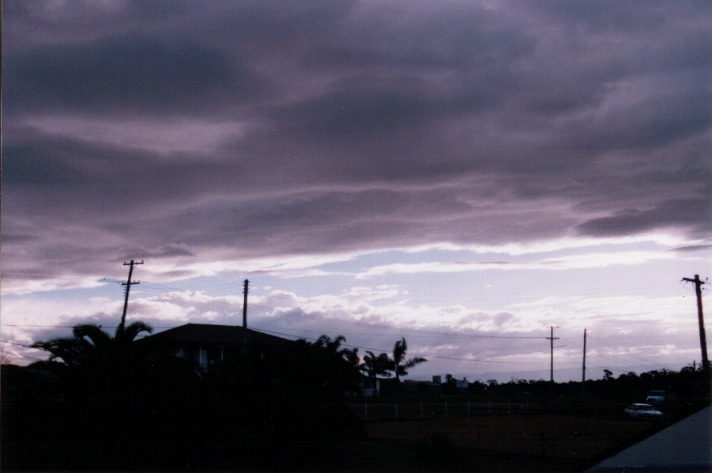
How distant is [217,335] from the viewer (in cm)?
5250

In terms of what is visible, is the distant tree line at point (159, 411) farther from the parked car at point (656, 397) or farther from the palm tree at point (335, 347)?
the parked car at point (656, 397)

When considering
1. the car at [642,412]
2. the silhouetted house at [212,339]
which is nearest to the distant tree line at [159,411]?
the silhouetted house at [212,339]

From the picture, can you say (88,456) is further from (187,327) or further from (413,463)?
(187,327)

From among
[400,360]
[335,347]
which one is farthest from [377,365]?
[335,347]

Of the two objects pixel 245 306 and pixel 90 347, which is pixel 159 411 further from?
pixel 245 306

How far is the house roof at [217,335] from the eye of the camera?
50.6 meters

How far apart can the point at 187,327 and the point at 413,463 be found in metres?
34.0

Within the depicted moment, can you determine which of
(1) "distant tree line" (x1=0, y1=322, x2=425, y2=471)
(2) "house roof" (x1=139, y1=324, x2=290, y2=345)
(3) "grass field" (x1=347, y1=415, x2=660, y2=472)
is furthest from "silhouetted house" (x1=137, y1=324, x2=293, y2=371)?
(1) "distant tree line" (x1=0, y1=322, x2=425, y2=471)

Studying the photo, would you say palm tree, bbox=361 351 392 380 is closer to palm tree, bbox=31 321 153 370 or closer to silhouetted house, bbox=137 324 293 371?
silhouetted house, bbox=137 324 293 371

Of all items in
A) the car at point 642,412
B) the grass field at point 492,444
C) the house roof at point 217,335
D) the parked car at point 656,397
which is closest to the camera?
the grass field at point 492,444

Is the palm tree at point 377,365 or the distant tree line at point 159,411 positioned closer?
the distant tree line at point 159,411

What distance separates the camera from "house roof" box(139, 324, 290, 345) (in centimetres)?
5056

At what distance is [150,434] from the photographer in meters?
24.9

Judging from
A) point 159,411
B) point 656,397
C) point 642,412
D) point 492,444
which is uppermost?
point 656,397
